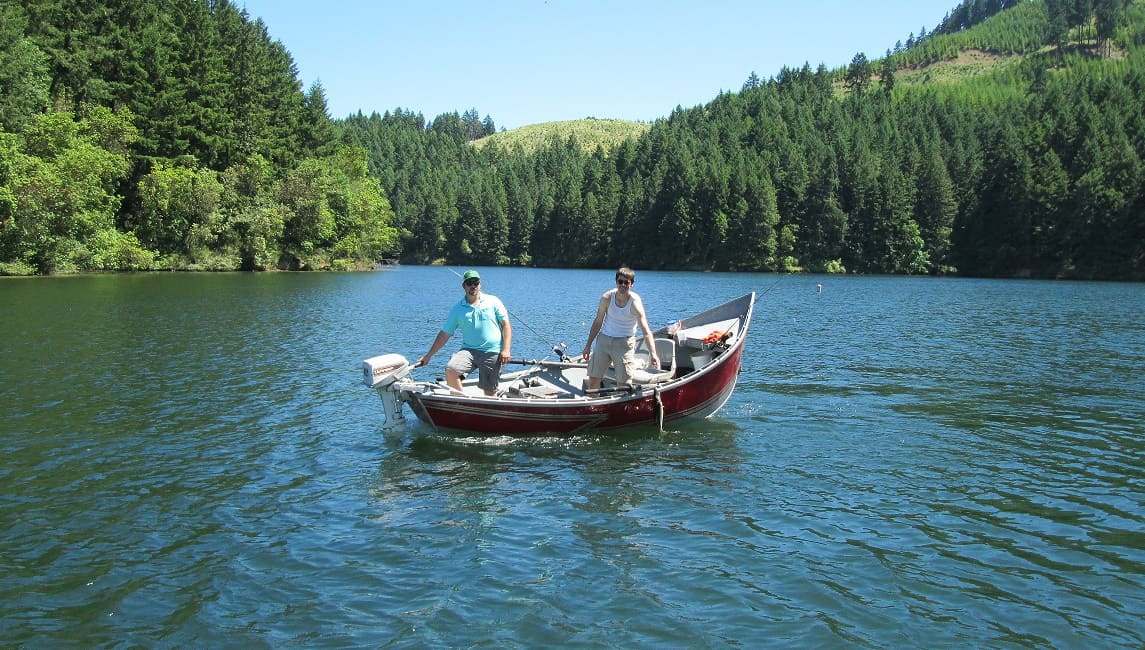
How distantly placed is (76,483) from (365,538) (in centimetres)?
451

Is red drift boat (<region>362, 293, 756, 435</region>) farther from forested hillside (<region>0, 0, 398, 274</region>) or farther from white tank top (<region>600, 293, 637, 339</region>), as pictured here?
forested hillside (<region>0, 0, 398, 274</region>)

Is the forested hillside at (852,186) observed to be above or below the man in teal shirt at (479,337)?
above

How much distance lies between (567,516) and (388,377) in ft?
13.7

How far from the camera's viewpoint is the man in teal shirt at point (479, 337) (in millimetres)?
12867

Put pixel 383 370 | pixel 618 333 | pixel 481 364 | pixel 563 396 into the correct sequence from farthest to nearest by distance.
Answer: pixel 563 396 → pixel 618 333 → pixel 481 364 → pixel 383 370

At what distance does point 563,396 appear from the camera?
47.1ft

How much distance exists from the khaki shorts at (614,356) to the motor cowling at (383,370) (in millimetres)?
3158

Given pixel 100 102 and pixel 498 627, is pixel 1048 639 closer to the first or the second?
pixel 498 627

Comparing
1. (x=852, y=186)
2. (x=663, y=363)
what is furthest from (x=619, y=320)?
(x=852, y=186)

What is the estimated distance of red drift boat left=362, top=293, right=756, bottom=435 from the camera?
501 inches

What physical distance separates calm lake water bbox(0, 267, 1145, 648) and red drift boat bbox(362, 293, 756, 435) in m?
0.34

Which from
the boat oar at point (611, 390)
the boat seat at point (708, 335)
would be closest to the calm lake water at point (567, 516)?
the boat oar at point (611, 390)

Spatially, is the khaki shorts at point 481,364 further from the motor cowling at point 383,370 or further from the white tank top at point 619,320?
the white tank top at point 619,320

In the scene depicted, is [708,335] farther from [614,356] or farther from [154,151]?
[154,151]
